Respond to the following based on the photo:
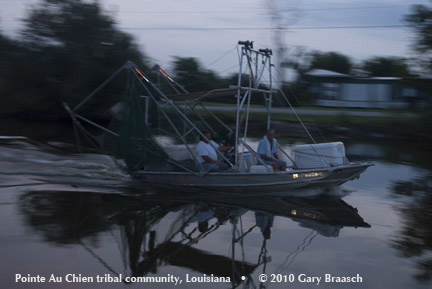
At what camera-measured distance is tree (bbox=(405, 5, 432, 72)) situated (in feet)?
79.9

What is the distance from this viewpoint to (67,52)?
1265 inches

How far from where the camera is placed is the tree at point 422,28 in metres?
24.3

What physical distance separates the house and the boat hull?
29.4m

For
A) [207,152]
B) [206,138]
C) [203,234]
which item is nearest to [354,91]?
[207,152]

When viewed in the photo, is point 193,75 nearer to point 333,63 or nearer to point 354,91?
point 354,91

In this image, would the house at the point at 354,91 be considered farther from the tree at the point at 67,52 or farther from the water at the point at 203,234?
the water at the point at 203,234

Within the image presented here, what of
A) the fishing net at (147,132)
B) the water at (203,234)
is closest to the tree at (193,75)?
the fishing net at (147,132)

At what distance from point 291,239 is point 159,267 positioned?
2.72 meters

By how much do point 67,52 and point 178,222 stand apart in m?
25.5

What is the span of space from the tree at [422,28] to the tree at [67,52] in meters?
17.7

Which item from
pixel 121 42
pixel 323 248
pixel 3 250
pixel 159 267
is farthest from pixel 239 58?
pixel 121 42

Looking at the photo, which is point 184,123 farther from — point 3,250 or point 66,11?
point 66,11

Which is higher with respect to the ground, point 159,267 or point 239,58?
point 239,58

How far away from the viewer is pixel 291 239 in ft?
29.0
